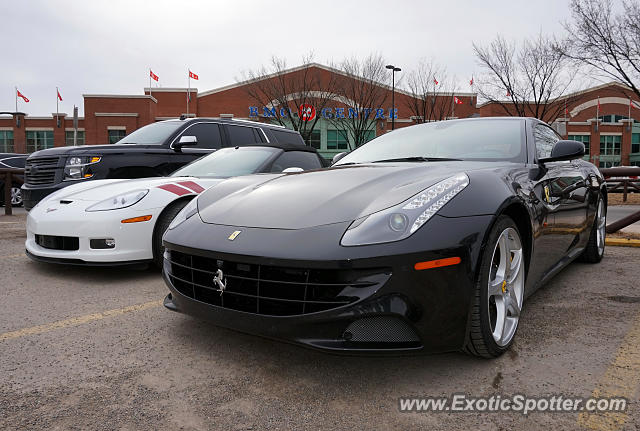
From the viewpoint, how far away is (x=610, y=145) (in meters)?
45.9

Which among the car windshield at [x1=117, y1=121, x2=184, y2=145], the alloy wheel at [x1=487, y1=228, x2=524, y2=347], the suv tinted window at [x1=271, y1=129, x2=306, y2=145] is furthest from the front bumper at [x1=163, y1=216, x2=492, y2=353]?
the suv tinted window at [x1=271, y1=129, x2=306, y2=145]

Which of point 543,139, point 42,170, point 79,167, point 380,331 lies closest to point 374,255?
point 380,331

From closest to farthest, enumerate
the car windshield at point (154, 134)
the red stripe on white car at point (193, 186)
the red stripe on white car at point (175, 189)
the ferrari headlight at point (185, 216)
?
1. the ferrari headlight at point (185, 216)
2. the red stripe on white car at point (175, 189)
3. the red stripe on white car at point (193, 186)
4. the car windshield at point (154, 134)

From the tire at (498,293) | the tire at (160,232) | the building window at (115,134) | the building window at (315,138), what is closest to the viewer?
the tire at (498,293)

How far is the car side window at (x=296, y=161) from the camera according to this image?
197 inches

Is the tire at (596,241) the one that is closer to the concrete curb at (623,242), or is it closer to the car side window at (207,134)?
the concrete curb at (623,242)

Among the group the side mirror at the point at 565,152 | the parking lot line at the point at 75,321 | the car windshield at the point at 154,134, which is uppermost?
the car windshield at the point at 154,134

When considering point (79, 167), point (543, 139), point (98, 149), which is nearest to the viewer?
point (543, 139)

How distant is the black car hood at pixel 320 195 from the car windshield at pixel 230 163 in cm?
178

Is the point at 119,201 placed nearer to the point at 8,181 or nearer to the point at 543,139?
the point at 543,139

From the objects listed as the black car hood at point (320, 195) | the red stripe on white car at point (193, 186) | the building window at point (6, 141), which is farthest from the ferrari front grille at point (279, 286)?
the building window at point (6, 141)

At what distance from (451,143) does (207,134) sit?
4638 mm

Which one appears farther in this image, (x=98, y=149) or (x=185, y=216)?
Answer: (x=98, y=149)

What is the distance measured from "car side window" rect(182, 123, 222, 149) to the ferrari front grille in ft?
16.5
